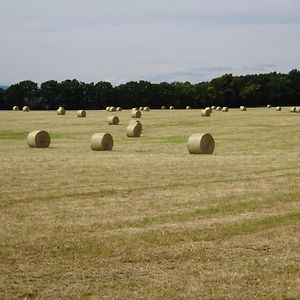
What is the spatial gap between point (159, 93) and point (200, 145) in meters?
91.7

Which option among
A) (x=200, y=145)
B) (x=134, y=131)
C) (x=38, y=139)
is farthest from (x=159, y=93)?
(x=200, y=145)

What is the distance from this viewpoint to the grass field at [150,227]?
32.7 feet

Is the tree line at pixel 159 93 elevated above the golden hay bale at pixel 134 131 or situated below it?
above

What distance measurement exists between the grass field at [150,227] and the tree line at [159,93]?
88.1m

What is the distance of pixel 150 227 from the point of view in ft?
44.6

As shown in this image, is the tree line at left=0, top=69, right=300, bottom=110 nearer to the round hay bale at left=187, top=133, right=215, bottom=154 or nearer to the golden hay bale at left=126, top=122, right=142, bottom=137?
the golden hay bale at left=126, top=122, right=142, bottom=137

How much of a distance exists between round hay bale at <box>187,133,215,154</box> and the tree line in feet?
269

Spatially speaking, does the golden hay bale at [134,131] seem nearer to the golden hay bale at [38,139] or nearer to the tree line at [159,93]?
the golden hay bale at [38,139]

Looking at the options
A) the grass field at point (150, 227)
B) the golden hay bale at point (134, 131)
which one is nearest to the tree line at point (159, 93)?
the golden hay bale at point (134, 131)

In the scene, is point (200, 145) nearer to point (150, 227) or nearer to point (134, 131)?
point (134, 131)

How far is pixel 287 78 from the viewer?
125938mm

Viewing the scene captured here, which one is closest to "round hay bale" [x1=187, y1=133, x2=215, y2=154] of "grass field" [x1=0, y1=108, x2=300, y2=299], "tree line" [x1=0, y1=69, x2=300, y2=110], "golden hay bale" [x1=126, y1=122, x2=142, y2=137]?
"grass field" [x1=0, y1=108, x2=300, y2=299]

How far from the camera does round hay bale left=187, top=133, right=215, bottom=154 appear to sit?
2878 cm

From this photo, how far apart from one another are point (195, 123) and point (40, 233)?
44.2 meters
